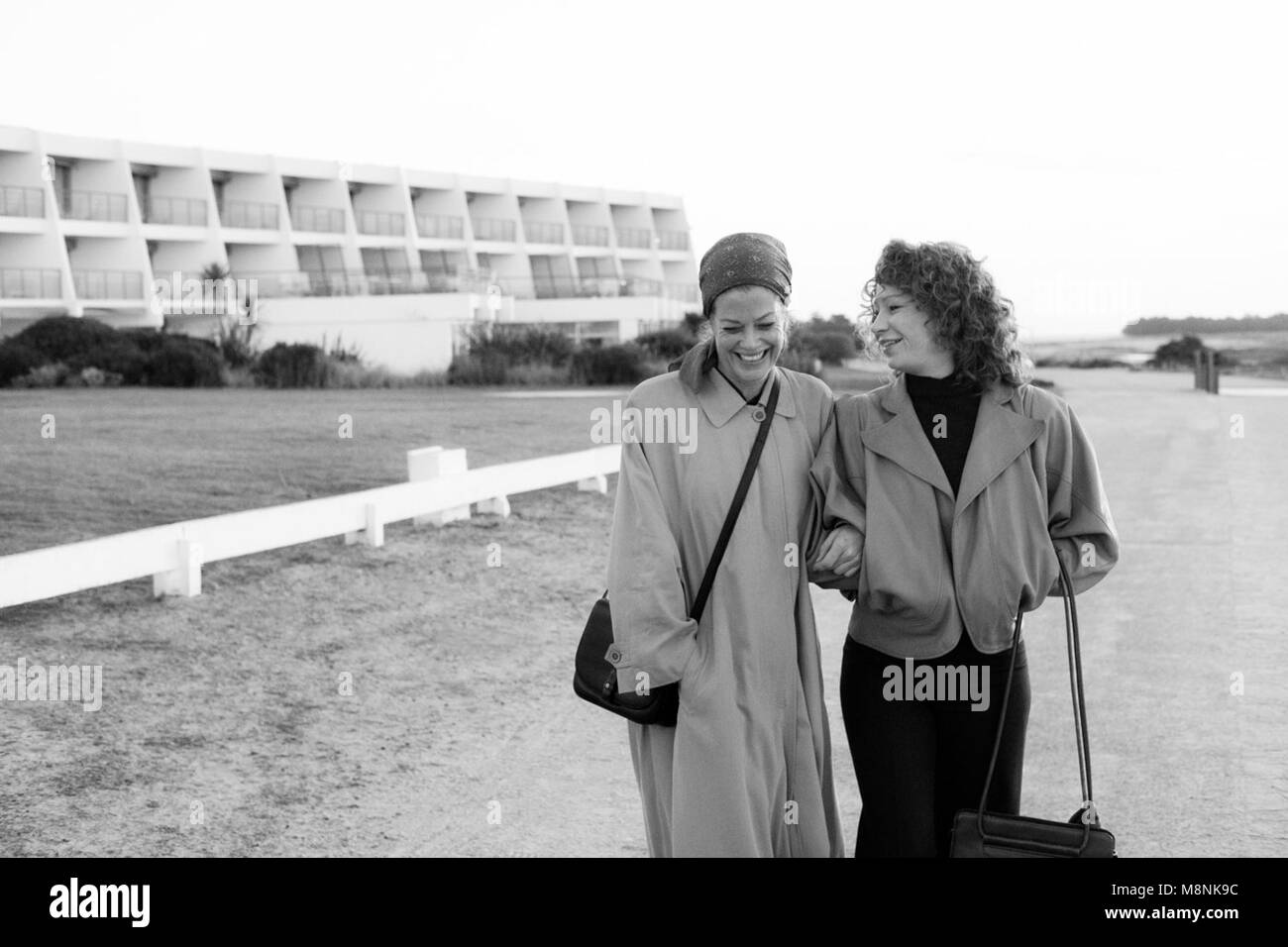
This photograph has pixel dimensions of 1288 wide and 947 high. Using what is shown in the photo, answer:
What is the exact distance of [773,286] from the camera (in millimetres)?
3336

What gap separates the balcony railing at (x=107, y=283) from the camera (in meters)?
46.5

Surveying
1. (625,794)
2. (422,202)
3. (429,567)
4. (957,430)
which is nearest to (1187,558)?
(429,567)

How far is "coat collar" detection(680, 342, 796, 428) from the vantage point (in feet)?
11.0

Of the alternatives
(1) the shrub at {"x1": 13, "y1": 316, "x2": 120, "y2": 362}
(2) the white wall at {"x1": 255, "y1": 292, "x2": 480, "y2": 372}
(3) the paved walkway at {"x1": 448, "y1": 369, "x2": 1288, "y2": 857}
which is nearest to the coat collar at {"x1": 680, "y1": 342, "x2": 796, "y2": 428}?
(3) the paved walkway at {"x1": 448, "y1": 369, "x2": 1288, "y2": 857}

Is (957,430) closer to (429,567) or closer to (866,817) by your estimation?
(866,817)

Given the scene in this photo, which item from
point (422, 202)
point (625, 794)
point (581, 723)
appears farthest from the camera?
point (422, 202)

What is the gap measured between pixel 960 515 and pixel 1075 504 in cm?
34

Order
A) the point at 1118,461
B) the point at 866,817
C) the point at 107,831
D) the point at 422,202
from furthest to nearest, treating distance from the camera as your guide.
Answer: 1. the point at 422,202
2. the point at 1118,461
3. the point at 107,831
4. the point at 866,817

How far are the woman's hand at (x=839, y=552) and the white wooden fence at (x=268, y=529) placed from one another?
5.89 m

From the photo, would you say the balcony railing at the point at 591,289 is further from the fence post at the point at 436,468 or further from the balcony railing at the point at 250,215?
the fence post at the point at 436,468

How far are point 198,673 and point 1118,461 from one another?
1484cm

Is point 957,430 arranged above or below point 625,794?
above

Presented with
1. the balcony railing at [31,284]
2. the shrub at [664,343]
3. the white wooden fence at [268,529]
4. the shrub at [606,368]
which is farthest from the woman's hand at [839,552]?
the balcony railing at [31,284]

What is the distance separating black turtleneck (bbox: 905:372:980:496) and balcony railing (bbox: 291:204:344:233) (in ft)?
181
